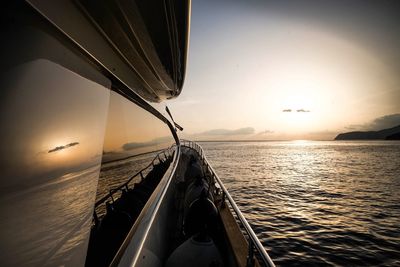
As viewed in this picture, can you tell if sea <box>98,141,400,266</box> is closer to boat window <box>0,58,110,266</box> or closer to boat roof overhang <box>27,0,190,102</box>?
boat window <box>0,58,110,266</box>


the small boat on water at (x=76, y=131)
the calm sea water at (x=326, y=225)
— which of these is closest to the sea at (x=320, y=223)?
the calm sea water at (x=326, y=225)

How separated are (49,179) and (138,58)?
2.92 m

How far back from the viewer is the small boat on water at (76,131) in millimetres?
986

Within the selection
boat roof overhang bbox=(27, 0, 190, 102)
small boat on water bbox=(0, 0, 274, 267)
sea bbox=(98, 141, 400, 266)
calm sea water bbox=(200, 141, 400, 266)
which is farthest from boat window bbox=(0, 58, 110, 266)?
calm sea water bbox=(200, 141, 400, 266)

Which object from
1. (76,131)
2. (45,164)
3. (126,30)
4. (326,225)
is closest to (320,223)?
(326,225)

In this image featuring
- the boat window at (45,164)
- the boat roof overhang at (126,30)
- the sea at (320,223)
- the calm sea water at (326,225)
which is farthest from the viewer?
the calm sea water at (326,225)

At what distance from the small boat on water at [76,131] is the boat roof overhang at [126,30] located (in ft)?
0.04

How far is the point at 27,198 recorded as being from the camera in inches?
40.5

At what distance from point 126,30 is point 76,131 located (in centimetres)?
179

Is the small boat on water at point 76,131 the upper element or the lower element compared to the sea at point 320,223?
upper

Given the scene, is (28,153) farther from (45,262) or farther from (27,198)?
(45,262)

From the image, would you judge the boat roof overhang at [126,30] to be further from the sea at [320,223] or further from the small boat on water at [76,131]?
the sea at [320,223]

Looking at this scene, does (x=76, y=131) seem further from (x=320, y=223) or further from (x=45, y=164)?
(x=320, y=223)

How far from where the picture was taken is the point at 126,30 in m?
2.81
